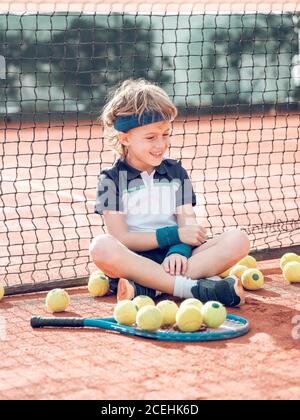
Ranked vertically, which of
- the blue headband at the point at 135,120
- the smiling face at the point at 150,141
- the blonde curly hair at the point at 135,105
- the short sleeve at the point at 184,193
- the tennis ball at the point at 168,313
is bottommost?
the tennis ball at the point at 168,313

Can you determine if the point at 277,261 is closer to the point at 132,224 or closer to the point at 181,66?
the point at 132,224

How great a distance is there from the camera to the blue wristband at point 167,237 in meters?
3.57

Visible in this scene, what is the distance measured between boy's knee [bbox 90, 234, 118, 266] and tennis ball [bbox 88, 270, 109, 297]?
0.63 feet

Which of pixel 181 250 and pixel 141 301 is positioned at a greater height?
pixel 181 250

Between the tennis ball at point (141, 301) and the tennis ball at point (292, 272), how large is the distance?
82 centimetres

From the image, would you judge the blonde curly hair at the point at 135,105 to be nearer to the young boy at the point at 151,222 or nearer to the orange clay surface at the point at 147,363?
the young boy at the point at 151,222

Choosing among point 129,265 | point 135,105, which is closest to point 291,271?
point 129,265

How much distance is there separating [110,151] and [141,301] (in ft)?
19.0

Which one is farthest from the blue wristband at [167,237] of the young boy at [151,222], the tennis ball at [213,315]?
the tennis ball at [213,315]

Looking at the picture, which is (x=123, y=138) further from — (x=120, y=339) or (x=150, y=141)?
(x=120, y=339)

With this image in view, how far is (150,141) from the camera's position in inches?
142
